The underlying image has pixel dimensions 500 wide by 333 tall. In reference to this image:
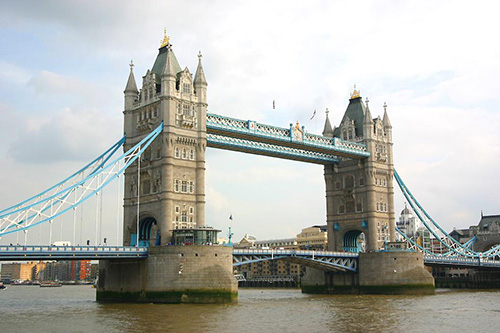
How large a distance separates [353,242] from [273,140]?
87.8ft

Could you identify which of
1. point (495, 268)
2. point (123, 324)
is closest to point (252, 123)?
point (123, 324)

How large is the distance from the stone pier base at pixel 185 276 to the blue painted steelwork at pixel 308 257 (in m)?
7.55

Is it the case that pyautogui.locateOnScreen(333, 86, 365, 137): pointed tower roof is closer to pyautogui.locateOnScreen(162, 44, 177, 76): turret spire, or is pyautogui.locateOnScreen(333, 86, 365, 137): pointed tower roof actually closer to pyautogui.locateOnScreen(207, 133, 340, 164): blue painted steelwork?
pyautogui.locateOnScreen(207, 133, 340, 164): blue painted steelwork

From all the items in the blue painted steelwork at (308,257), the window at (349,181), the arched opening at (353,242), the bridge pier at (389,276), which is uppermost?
the window at (349,181)

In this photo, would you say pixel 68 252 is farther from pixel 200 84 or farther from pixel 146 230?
pixel 200 84

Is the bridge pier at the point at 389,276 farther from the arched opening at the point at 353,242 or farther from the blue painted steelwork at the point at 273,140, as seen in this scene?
the blue painted steelwork at the point at 273,140

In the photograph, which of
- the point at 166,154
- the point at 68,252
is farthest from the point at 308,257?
the point at 68,252

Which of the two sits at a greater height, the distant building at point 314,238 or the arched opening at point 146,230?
the distant building at point 314,238

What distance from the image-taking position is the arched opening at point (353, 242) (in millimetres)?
96281

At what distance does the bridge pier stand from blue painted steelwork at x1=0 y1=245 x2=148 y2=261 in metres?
35.1

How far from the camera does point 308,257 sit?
80.6 m

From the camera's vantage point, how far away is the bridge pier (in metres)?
82.6

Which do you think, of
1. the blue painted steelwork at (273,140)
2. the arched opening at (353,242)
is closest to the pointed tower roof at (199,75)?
the blue painted steelwork at (273,140)

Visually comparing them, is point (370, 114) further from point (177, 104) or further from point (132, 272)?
point (132, 272)
